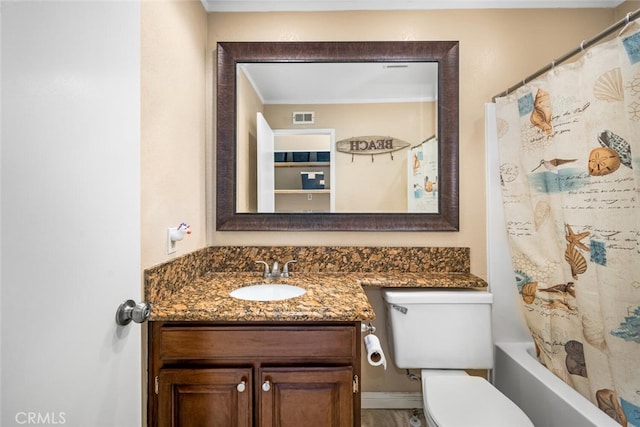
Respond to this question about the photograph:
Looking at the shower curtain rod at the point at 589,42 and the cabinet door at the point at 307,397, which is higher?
the shower curtain rod at the point at 589,42

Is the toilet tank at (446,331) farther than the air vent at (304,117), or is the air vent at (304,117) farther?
the air vent at (304,117)

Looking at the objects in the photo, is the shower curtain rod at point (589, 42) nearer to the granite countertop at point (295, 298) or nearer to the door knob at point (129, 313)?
the granite countertop at point (295, 298)

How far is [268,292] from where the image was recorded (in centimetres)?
156

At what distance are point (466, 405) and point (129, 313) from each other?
4.33 feet

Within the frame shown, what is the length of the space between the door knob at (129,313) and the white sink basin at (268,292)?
0.74m

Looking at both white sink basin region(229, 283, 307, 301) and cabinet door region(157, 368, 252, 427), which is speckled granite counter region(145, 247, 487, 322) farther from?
cabinet door region(157, 368, 252, 427)

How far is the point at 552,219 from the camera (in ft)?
4.67

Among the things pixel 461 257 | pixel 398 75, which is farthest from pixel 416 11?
pixel 461 257

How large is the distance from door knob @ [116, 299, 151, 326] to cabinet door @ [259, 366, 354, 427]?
547mm

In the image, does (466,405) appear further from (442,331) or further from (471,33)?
(471,33)

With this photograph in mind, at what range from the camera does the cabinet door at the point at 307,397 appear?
3.72 ft

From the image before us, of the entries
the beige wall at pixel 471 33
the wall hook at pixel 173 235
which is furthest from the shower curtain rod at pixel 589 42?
the wall hook at pixel 173 235

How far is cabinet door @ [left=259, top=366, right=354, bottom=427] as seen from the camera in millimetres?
1134

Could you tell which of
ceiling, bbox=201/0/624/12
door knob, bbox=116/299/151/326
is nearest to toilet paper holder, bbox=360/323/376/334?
door knob, bbox=116/299/151/326
